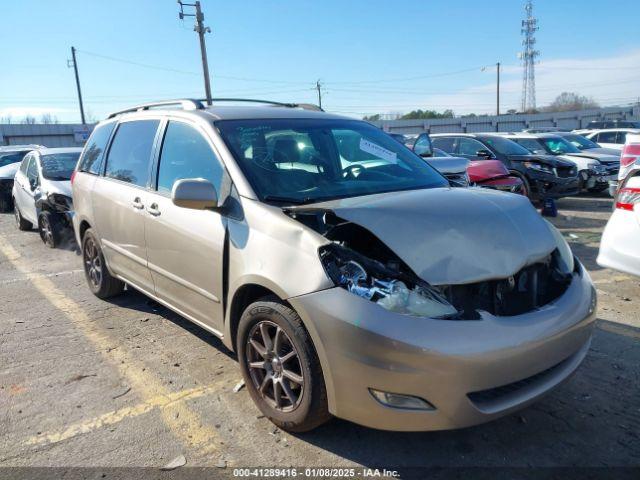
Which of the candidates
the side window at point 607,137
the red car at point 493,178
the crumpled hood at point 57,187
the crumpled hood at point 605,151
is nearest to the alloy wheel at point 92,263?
the crumpled hood at point 57,187

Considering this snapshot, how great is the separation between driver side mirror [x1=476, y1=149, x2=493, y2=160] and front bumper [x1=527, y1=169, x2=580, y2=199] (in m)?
0.92

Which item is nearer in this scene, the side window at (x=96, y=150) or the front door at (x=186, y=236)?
the front door at (x=186, y=236)

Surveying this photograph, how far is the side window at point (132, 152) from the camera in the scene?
4.23 metres

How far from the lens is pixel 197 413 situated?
321 centimetres

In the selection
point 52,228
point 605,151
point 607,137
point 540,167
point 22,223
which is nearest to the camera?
point 52,228

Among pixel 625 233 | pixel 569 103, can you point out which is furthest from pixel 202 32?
pixel 569 103

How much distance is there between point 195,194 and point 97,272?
2.89 metres

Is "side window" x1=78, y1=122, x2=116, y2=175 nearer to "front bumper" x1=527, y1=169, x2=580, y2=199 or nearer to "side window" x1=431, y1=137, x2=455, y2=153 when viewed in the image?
"front bumper" x1=527, y1=169, x2=580, y2=199

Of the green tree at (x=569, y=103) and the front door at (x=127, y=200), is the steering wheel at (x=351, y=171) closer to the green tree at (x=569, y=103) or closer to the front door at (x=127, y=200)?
the front door at (x=127, y=200)

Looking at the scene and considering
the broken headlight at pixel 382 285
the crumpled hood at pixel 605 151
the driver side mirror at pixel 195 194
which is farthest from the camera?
the crumpled hood at pixel 605 151

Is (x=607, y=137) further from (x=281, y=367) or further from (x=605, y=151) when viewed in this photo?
(x=281, y=367)

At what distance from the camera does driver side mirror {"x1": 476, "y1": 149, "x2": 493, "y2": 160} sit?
36.2ft

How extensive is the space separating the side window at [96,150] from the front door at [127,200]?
9.6 inches

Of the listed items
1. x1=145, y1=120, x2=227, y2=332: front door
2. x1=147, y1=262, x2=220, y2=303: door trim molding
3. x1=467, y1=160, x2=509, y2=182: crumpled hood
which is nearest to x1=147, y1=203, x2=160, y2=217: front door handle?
x1=145, y1=120, x2=227, y2=332: front door
